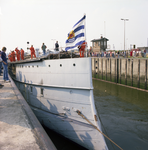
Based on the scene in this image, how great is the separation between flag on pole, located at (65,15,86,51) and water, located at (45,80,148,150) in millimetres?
5132

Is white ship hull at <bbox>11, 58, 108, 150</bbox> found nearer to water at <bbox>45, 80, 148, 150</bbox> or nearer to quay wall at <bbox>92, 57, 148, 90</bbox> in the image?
water at <bbox>45, 80, 148, 150</bbox>

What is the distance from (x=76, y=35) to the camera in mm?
7098

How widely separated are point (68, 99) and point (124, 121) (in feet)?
15.7

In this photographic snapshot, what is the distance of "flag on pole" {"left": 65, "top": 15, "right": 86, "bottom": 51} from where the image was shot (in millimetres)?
6865

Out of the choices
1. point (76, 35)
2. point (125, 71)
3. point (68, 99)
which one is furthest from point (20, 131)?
point (125, 71)

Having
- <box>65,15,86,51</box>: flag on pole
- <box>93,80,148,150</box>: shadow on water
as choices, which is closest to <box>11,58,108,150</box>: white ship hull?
<box>65,15,86,51</box>: flag on pole

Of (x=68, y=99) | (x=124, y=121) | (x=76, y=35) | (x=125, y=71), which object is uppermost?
(x=76, y=35)

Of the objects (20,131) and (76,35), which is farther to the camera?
(76,35)

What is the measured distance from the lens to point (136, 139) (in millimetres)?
7504

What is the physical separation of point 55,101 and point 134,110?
7.11 m

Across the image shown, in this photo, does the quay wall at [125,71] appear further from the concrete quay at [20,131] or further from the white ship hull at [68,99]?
the concrete quay at [20,131]

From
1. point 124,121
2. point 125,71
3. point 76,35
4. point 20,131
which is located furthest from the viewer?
point 125,71

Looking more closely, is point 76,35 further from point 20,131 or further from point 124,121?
point 124,121

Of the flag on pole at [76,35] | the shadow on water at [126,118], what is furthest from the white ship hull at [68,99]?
the shadow on water at [126,118]
